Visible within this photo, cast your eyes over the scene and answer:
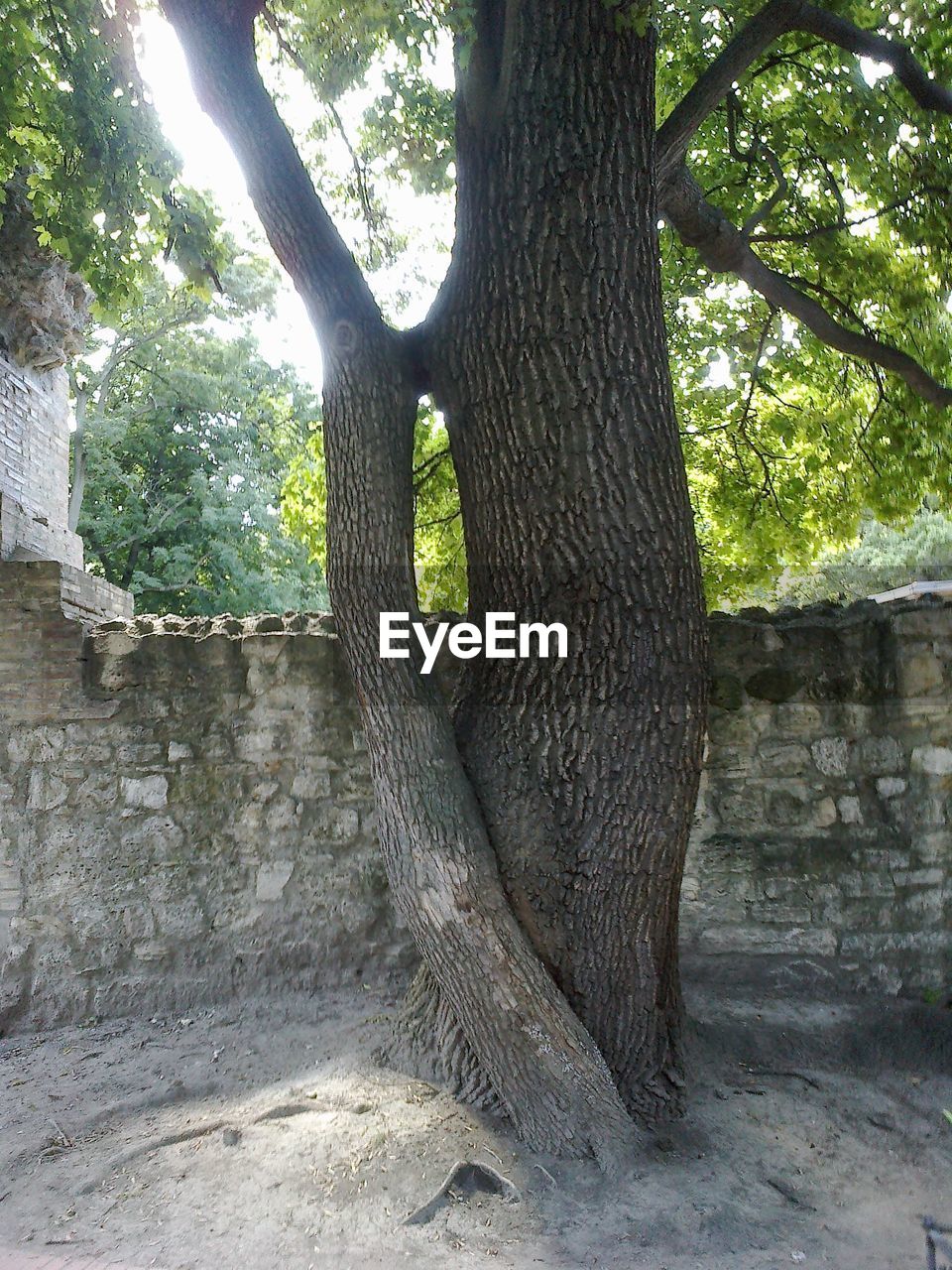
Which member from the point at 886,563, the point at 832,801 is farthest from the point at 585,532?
the point at 886,563

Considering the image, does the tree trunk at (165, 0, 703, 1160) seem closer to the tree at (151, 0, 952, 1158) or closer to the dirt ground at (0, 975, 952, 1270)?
the tree at (151, 0, 952, 1158)

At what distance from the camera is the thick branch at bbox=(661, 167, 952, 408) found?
443 cm

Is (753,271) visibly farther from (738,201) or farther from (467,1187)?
(467,1187)

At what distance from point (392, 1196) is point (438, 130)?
16.7 ft

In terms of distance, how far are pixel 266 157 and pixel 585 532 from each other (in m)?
1.81

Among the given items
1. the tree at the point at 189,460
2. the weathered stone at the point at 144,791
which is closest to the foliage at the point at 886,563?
the tree at the point at 189,460

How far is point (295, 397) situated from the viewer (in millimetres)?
17516

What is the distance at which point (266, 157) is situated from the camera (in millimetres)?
3361

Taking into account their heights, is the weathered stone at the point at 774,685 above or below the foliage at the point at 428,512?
below

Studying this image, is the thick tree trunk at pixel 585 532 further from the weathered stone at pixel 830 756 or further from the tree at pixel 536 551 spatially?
the weathered stone at pixel 830 756

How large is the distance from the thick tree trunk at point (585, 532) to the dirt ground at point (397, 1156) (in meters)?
0.45

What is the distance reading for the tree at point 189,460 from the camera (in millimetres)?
16094


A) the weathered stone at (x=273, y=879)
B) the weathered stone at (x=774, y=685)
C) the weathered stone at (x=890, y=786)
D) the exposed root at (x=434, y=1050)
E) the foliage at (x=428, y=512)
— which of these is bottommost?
the exposed root at (x=434, y=1050)

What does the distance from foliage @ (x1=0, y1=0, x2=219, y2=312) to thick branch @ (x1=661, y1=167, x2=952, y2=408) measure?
91.2 inches
